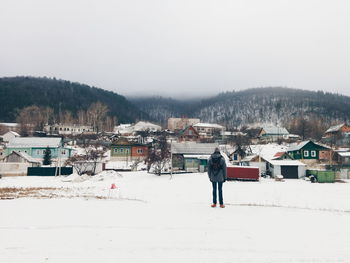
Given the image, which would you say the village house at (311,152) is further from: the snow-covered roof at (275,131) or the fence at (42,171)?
the fence at (42,171)

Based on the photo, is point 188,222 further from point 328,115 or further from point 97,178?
point 328,115

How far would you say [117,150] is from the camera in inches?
1934

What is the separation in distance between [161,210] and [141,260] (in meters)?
3.26

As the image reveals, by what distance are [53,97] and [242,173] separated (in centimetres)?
15602

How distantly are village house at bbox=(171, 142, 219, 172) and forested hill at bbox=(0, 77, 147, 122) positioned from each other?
123 meters

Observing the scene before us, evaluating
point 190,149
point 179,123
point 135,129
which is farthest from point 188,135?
point 179,123

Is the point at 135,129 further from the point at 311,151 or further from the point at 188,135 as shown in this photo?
the point at 311,151

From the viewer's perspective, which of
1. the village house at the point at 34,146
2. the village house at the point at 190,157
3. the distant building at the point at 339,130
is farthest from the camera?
the distant building at the point at 339,130

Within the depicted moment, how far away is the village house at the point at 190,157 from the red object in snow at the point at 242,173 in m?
6.75

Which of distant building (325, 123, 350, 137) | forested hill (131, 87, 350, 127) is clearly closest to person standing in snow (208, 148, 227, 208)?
distant building (325, 123, 350, 137)

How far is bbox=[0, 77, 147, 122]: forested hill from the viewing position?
133 meters

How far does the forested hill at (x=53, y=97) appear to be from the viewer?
133m

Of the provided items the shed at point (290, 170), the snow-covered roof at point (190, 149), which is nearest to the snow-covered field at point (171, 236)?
the shed at point (290, 170)

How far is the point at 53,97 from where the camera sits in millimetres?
149625
